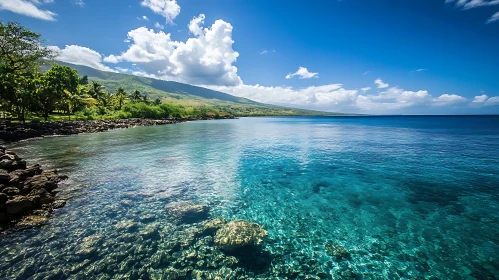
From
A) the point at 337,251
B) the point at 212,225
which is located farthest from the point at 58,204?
the point at 337,251

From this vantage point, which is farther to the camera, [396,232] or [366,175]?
[366,175]

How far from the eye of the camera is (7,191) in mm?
14914

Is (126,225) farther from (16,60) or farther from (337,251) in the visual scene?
(16,60)

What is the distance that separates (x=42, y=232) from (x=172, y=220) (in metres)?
7.29

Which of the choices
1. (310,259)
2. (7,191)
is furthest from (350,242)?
(7,191)

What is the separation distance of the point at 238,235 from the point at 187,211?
535 cm

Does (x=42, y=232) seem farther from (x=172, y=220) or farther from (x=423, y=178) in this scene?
(x=423, y=178)

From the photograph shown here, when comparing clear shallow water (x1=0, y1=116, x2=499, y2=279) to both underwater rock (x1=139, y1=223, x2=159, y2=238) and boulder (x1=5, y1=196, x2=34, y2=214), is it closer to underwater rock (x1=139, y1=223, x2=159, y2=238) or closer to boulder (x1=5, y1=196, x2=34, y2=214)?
underwater rock (x1=139, y1=223, x2=159, y2=238)

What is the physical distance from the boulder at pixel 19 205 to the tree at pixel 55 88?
74.6 metres

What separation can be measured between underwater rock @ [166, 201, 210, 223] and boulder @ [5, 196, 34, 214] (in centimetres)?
932

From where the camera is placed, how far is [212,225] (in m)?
13.5

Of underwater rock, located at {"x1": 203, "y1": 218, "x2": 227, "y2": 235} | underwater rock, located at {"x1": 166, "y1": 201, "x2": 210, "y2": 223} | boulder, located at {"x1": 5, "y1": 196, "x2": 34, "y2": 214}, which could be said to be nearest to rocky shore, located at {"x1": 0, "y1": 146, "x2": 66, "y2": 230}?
boulder, located at {"x1": 5, "y1": 196, "x2": 34, "y2": 214}

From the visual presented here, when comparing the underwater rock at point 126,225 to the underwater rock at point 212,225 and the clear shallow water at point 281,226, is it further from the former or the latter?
the underwater rock at point 212,225

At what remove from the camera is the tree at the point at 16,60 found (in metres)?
53.3
